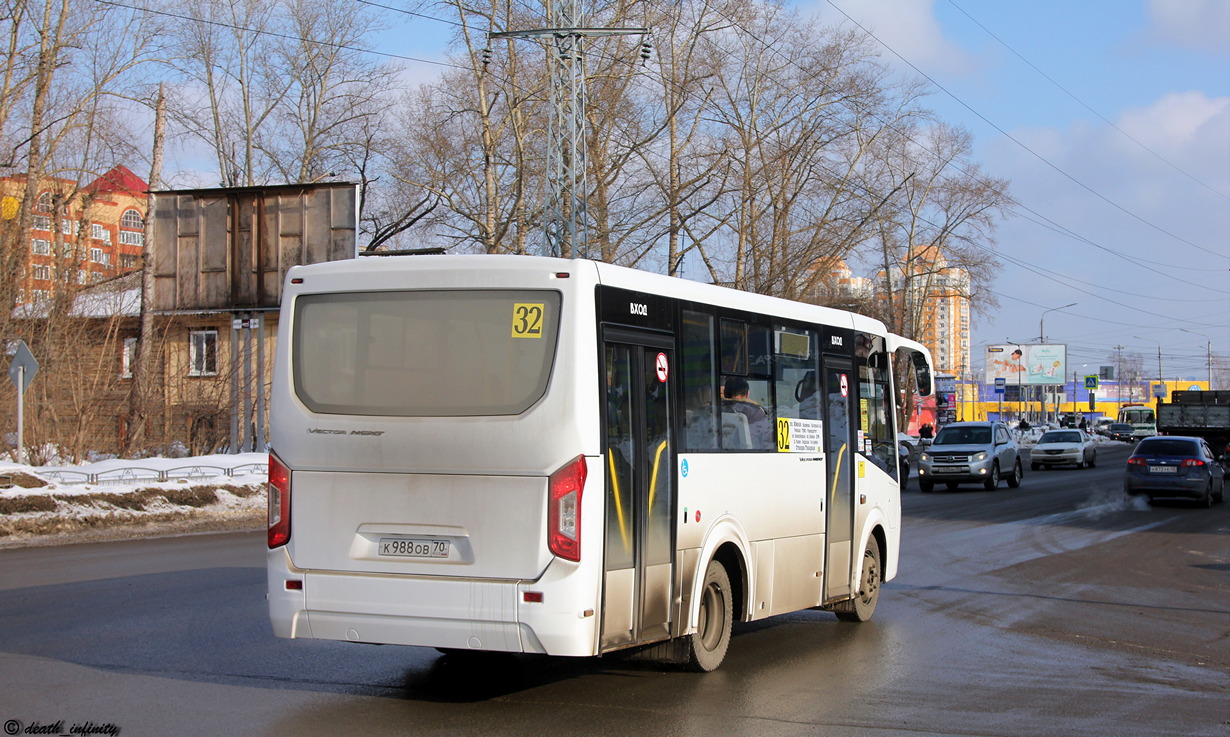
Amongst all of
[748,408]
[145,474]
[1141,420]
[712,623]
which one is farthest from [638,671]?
[1141,420]

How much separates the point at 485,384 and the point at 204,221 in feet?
96.3

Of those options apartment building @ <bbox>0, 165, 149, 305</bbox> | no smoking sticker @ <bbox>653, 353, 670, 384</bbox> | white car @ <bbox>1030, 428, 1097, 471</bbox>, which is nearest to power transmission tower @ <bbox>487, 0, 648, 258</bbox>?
apartment building @ <bbox>0, 165, 149, 305</bbox>

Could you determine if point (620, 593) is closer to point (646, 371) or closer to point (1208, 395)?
point (646, 371)

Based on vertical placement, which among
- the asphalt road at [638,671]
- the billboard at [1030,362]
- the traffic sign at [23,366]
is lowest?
the asphalt road at [638,671]

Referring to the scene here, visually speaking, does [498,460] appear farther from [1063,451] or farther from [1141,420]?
[1141,420]

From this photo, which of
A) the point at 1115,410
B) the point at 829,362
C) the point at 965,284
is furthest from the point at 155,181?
the point at 1115,410

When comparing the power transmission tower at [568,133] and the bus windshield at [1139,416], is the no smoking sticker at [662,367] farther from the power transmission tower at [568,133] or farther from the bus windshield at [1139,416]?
the bus windshield at [1139,416]

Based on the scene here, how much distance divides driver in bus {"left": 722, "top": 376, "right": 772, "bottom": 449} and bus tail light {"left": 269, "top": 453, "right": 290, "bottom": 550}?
10.4 ft

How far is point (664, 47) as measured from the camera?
45156mm

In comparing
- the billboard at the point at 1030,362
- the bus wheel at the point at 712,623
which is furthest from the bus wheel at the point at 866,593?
the billboard at the point at 1030,362

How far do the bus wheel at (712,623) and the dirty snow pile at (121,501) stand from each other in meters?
12.6

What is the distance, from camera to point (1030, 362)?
11075cm

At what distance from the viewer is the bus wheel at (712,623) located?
28.3 ft

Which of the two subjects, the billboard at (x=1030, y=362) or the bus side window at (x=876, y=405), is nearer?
the bus side window at (x=876, y=405)
